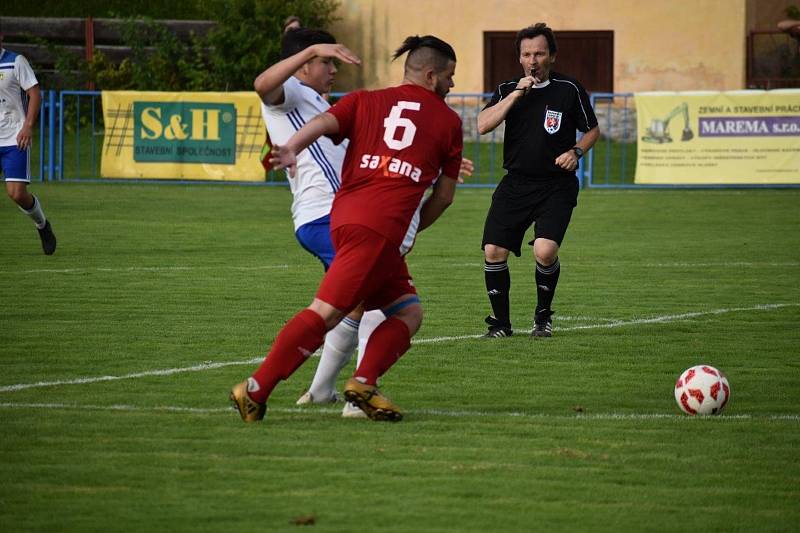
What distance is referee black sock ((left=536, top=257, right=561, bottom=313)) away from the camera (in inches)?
396

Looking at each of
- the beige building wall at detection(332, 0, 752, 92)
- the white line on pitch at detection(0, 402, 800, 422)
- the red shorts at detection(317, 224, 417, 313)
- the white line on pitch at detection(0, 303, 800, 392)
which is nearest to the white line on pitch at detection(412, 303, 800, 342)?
the white line on pitch at detection(0, 303, 800, 392)

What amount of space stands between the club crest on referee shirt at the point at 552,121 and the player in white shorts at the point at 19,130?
20.2 feet

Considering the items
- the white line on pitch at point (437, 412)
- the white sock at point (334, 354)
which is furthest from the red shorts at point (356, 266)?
the white line on pitch at point (437, 412)

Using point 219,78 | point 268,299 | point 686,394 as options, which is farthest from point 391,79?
point 686,394

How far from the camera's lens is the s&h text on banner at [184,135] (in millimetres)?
23875

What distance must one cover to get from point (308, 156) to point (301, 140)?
2.82 feet

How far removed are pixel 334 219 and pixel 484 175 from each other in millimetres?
19459

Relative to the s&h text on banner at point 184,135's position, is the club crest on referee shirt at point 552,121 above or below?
above

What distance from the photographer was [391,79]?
33.5m

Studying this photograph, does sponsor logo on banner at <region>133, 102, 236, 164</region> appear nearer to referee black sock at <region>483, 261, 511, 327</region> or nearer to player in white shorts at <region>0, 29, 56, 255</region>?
player in white shorts at <region>0, 29, 56, 255</region>

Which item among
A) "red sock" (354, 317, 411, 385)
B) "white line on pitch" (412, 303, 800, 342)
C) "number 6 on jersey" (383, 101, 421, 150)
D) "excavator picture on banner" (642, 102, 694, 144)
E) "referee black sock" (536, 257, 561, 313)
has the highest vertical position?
"number 6 on jersey" (383, 101, 421, 150)

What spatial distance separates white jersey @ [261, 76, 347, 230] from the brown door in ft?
84.4

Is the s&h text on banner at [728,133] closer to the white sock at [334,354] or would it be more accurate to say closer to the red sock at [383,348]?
the white sock at [334,354]

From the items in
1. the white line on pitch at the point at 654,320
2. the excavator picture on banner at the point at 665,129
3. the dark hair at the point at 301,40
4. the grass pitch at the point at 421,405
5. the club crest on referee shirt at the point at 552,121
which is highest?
the dark hair at the point at 301,40
